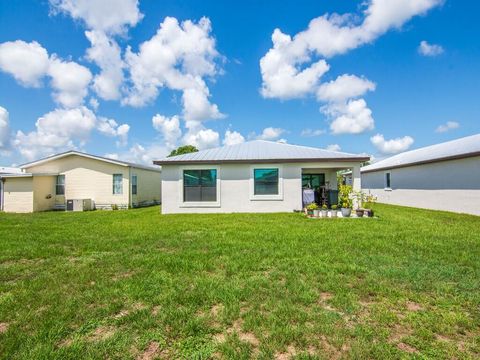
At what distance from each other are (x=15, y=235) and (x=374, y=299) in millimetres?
A: 9687

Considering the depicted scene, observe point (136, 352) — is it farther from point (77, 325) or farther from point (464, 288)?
point (464, 288)

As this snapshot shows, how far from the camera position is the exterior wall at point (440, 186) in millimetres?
11109

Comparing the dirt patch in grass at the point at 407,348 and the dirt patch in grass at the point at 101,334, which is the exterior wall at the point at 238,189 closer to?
the dirt patch in grass at the point at 101,334

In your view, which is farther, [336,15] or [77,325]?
[336,15]

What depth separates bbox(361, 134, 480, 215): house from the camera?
11117mm

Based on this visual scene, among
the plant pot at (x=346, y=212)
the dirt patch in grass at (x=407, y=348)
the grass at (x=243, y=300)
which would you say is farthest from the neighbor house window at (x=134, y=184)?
the dirt patch in grass at (x=407, y=348)

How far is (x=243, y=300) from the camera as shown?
3201 millimetres

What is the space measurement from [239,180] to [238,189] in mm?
457

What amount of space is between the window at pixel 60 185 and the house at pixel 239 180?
8.71 meters

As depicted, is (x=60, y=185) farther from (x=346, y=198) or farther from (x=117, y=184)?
(x=346, y=198)

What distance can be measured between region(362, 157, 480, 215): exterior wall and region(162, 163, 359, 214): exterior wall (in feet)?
16.8

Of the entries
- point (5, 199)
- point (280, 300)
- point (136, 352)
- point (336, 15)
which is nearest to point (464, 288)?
point (280, 300)

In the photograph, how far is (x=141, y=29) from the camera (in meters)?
10.8

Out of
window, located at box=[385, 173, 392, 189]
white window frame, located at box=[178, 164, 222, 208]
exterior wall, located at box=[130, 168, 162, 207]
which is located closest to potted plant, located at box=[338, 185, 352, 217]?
white window frame, located at box=[178, 164, 222, 208]
